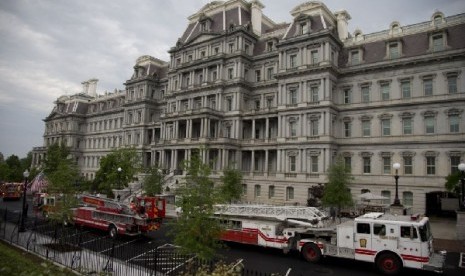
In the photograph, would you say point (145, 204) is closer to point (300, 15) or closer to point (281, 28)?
point (300, 15)

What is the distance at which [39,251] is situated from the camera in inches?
736

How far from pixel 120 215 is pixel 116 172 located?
24.2 m

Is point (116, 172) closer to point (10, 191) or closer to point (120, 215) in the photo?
point (10, 191)

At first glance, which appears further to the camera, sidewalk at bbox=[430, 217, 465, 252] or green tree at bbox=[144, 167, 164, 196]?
green tree at bbox=[144, 167, 164, 196]

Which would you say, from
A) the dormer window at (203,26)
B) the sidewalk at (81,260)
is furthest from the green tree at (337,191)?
the dormer window at (203,26)

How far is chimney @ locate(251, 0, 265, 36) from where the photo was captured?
174 feet

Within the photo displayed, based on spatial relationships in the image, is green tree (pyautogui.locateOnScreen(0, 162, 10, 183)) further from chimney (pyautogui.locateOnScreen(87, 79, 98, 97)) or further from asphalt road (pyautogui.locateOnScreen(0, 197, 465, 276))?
asphalt road (pyautogui.locateOnScreen(0, 197, 465, 276))

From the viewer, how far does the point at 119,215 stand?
24203 millimetres

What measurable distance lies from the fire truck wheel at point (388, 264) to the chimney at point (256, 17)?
138 feet

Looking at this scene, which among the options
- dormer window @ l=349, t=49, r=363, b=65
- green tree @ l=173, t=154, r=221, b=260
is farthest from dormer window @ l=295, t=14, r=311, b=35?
green tree @ l=173, t=154, r=221, b=260

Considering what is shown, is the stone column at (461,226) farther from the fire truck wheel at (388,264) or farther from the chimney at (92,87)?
the chimney at (92,87)

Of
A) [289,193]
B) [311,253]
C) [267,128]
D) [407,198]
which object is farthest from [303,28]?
[311,253]

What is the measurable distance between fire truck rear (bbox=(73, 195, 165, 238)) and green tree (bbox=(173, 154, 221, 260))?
9.60m

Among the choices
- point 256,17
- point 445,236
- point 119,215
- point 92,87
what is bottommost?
point 445,236
